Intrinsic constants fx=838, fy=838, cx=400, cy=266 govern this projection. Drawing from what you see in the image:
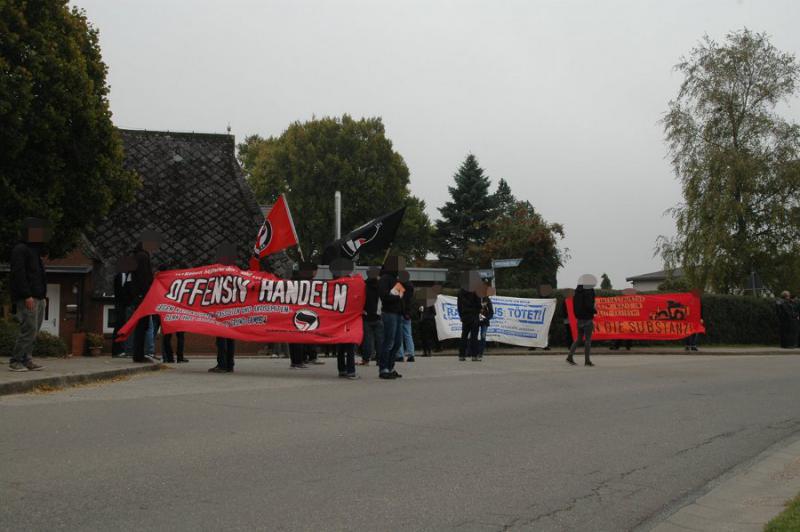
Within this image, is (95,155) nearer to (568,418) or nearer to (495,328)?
(495,328)

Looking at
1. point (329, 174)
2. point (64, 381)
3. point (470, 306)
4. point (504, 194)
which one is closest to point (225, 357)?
point (64, 381)

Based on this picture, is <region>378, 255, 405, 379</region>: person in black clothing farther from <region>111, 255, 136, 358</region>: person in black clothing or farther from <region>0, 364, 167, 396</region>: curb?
<region>111, 255, 136, 358</region>: person in black clothing

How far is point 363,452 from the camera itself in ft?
22.7

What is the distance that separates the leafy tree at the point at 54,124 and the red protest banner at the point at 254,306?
646 cm

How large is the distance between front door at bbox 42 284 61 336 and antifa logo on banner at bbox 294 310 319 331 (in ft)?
56.2

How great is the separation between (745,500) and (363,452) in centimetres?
293

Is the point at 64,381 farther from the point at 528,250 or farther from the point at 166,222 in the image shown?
the point at 528,250

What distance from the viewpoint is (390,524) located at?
4918 mm

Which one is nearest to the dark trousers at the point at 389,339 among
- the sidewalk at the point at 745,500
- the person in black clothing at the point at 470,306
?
the person in black clothing at the point at 470,306

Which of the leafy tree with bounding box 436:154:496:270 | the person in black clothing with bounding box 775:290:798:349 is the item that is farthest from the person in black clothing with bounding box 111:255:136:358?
the leafy tree with bounding box 436:154:496:270

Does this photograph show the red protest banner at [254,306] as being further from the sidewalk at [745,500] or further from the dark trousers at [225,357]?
the sidewalk at [745,500]

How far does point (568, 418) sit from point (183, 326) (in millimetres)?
7118

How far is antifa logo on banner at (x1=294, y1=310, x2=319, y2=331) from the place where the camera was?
13680 millimetres

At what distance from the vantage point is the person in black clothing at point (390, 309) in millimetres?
13172
